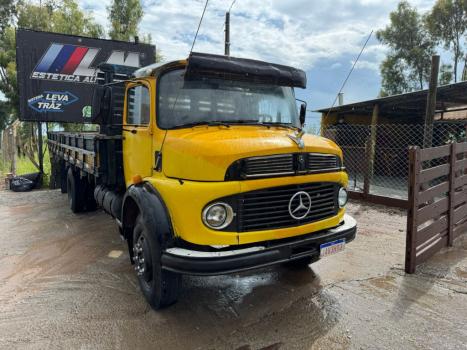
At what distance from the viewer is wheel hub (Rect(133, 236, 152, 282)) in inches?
139

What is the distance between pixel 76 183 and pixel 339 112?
38.1 ft

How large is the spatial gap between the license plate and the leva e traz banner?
10.3m

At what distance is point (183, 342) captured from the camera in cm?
305

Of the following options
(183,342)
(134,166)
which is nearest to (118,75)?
(134,166)

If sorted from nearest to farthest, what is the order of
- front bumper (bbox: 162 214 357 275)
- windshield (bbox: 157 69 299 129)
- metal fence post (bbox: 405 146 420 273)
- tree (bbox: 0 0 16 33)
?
front bumper (bbox: 162 214 357 275)
windshield (bbox: 157 69 299 129)
metal fence post (bbox: 405 146 420 273)
tree (bbox: 0 0 16 33)

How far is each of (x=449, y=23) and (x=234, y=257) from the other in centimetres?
2487

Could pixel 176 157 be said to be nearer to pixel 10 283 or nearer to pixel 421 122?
pixel 10 283

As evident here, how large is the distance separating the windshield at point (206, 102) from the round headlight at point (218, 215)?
3.19ft

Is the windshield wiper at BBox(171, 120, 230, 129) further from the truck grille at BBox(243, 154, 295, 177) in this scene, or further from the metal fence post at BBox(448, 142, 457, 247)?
the metal fence post at BBox(448, 142, 457, 247)

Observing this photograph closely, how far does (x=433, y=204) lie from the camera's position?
15.2ft

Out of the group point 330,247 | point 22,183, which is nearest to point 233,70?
point 330,247

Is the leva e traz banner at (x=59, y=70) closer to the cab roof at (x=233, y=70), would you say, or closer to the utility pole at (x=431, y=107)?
the cab roof at (x=233, y=70)

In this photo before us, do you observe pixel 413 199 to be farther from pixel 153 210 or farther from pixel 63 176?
pixel 63 176

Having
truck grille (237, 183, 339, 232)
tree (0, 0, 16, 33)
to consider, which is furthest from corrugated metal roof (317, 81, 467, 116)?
tree (0, 0, 16, 33)
